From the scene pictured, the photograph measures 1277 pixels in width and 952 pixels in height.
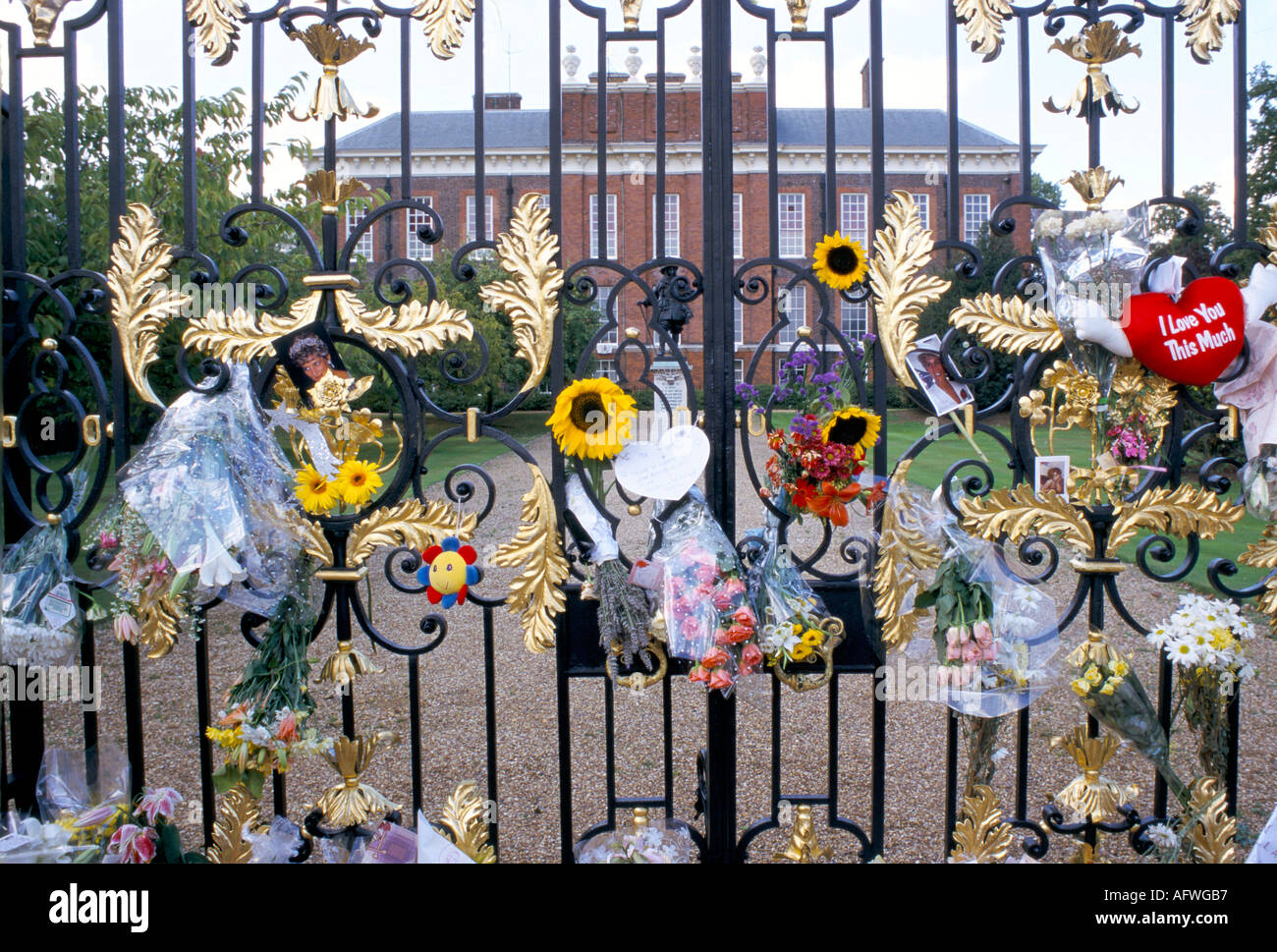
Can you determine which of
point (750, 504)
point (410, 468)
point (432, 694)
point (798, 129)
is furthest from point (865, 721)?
point (798, 129)

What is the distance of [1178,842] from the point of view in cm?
261

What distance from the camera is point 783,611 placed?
2482 mm

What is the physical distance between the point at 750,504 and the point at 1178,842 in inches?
347

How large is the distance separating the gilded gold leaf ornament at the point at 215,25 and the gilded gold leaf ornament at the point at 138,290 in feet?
1.65

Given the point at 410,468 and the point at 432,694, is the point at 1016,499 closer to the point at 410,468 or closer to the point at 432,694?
the point at 410,468

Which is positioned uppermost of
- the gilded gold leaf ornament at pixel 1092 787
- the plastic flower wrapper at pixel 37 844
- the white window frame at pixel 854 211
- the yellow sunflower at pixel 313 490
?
the white window frame at pixel 854 211

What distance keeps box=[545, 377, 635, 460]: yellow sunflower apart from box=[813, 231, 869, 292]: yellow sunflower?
25.2 inches

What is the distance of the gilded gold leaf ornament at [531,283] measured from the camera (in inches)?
99.4

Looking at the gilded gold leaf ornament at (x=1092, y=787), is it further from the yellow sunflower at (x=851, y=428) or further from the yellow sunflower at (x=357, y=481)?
the yellow sunflower at (x=357, y=481)

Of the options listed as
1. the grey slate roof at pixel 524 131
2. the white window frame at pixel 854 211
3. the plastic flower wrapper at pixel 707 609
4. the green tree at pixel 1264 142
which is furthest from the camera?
the white window frame at pixel 854 211

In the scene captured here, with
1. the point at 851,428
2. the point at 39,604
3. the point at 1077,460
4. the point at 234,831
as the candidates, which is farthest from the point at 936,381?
the point at 1077,460

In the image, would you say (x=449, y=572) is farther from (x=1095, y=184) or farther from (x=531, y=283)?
(x=1095, y=184)

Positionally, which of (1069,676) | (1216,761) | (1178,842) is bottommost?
(1178,842)

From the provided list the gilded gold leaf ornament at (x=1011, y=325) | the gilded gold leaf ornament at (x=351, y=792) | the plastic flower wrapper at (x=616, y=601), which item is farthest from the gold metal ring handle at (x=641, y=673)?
the gilded gold leaf ornament at (x=1011, y=325)
